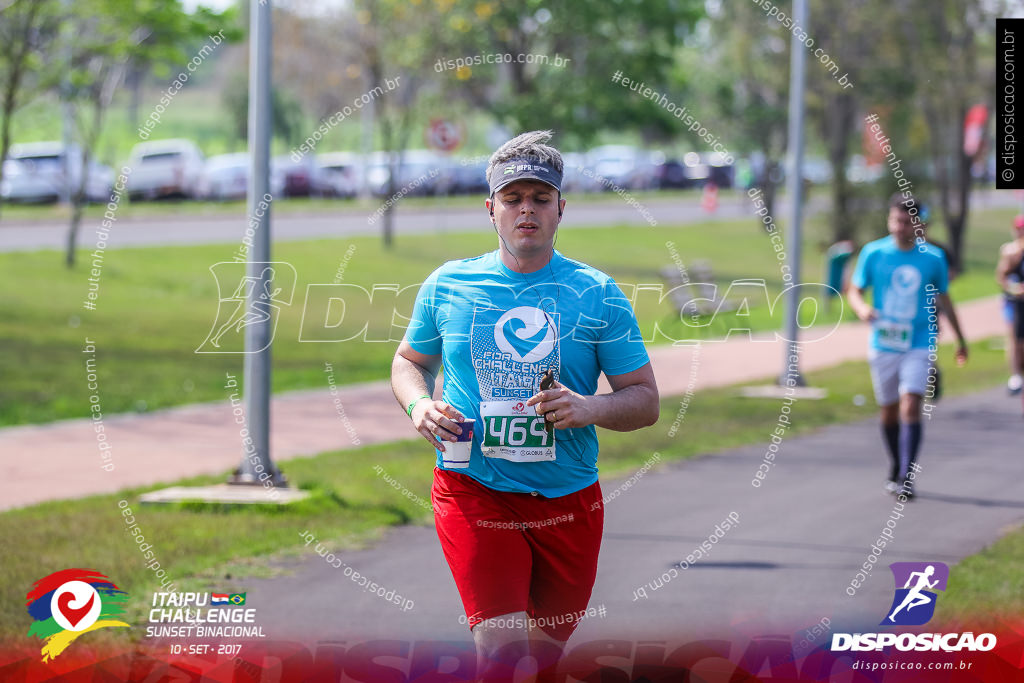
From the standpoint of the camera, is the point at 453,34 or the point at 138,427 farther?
the point at 453,34

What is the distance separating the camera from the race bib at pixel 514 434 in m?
4.11

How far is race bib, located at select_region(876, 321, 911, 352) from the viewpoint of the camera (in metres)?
8.92

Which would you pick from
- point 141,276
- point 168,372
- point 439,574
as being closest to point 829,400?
point 168,372

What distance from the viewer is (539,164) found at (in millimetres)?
4043

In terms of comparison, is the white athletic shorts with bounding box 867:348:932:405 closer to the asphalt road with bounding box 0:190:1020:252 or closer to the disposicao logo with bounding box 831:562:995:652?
the disposicao logo with bounding box 831:562:995:652

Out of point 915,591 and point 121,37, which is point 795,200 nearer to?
point 915,591

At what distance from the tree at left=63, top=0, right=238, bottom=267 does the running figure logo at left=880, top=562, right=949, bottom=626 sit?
11615mm

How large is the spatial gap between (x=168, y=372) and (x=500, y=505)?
1042 centimetres

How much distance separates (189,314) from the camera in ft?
61.6

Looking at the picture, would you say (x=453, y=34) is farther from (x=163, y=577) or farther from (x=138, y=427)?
(x=163, y=577)

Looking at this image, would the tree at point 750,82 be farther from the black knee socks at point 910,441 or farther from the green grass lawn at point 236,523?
the black knee socks at point 910,441

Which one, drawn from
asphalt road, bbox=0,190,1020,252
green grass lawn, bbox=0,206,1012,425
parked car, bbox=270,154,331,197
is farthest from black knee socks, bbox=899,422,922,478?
parked car, bbox=270,154,331,197

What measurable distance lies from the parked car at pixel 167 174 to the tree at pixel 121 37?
15.7 metres

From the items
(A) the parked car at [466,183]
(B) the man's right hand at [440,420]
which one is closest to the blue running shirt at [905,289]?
(B) the man's right hand at [440,420]
